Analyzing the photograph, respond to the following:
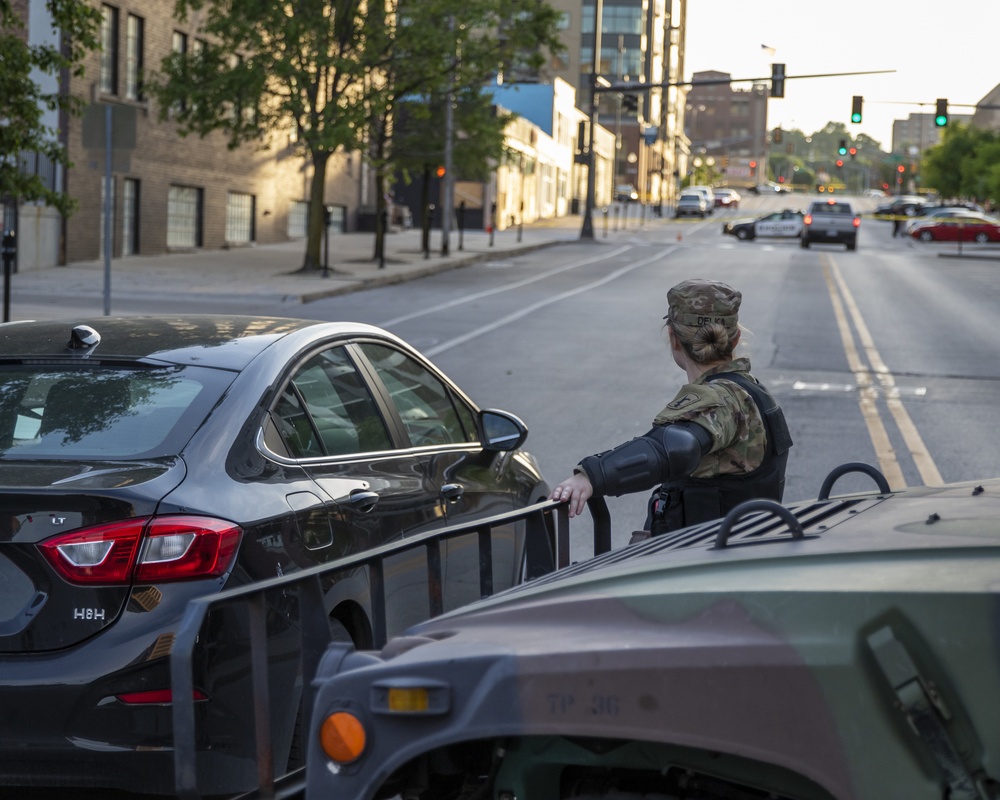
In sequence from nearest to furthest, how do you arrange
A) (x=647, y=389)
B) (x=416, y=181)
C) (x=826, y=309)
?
(x=647, y=389)
(x=826, y=309)
(x=416, y=181)

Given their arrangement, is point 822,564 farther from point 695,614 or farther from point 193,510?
point 193,510

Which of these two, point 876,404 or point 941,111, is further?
point 941,111

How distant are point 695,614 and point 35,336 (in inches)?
121

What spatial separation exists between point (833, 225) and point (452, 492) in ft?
163

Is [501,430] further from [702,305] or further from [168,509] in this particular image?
[168,509]

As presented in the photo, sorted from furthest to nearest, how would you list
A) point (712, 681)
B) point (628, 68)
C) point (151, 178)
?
point (628, 68) → point (151, 178) → point (712, 681)

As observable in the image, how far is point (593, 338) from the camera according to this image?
20141mm

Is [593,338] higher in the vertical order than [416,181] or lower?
lower

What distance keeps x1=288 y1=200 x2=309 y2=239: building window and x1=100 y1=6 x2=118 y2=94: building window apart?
13920 millimetres

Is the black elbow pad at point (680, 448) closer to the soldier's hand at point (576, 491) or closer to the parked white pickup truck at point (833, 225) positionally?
the soldier's hand at point (576, 491)

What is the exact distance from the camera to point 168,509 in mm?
3707

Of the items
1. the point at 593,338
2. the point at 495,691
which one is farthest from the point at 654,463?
the point at 593,338

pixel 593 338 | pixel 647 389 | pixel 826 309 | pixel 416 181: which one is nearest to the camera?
pixel 647 389

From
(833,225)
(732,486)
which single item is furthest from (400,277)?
(732,486)
